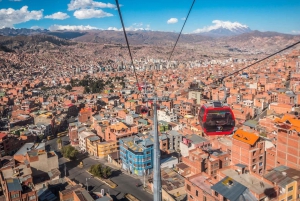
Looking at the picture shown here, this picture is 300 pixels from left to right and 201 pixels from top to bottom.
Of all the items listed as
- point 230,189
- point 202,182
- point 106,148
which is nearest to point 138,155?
point 106,148

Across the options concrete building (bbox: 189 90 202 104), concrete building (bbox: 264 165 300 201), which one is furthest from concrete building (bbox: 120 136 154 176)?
concrete building (bbox: 189 90 202 104)

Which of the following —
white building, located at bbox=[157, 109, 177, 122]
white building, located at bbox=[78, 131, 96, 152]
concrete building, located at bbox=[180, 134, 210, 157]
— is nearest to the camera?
concrete building, located at bbox=[180, 134, 210, 157]

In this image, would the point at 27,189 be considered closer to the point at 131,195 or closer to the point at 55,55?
the point at 131,195

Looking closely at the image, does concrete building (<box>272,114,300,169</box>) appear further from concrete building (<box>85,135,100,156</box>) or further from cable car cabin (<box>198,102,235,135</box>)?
concrete building (<box>85,135,100,156</box>)

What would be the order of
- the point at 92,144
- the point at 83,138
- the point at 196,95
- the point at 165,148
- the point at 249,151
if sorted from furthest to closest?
the point at 196,95
the point at 83,138
the point at 92,144
the point at 165,148
the point at 249,151

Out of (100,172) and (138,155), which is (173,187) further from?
(100,172)

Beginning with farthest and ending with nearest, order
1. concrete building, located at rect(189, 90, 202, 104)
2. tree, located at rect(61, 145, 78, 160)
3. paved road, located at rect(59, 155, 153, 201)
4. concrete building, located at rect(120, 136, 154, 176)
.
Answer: concrete building, located at rect(189, 90, 202, 104)
tree, located at rect(61, 145, 78, 160)
concrete building, located at rect(120, 136, 154, 176)
paved road, located at rect(59, 155, 153, 201)

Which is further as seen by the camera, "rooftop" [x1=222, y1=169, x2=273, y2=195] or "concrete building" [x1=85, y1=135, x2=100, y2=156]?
"concrete building" [x1=85, y1=135, x2=100, y2=156]

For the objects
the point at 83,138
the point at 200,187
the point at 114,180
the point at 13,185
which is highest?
the point at 200,187
